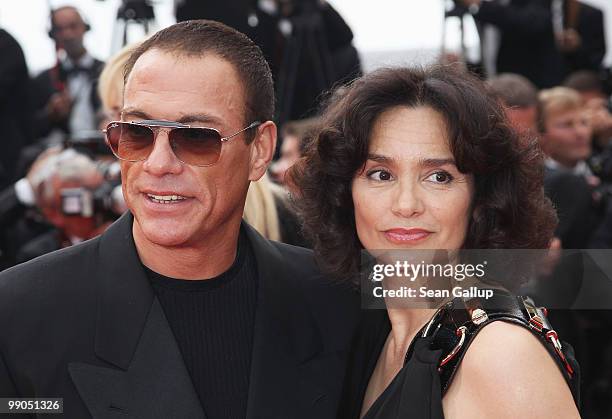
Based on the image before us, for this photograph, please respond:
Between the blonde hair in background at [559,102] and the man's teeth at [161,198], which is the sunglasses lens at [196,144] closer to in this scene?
the man's teeth at [161,198]

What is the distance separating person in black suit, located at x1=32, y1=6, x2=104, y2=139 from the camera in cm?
616

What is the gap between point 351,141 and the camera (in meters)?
2.65

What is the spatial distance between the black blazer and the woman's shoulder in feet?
1.69

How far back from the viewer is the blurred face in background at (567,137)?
17.7 feet

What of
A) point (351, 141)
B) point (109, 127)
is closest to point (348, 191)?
point (351, 141)

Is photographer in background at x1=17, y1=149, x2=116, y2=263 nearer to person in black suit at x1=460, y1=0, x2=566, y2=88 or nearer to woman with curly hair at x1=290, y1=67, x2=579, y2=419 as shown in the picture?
woman with curly hair at x1=290, y1=67, x2=579, y2=419

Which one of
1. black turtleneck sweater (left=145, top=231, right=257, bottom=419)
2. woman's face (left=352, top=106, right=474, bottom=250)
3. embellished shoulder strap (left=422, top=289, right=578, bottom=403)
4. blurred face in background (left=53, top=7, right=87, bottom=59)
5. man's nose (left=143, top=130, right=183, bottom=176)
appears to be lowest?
blurred face in background (left=53, top=7, right=87, bottom=59)

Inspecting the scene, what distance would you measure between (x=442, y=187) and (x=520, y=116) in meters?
2.52

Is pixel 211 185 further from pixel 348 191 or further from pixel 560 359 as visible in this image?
pixel 560 359

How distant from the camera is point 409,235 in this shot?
8.18 feet

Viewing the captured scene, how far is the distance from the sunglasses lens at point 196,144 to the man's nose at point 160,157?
15 millimetres

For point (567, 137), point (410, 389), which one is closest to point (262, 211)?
point (410, 389)

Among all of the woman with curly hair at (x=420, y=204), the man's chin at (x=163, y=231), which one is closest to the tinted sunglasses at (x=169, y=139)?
the man's chin at (x=163, y=231)

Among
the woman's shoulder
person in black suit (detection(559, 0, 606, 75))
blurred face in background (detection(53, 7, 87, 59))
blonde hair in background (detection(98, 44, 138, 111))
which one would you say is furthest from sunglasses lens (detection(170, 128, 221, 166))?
person in black suit (detection(559, 0, 606, 75))
